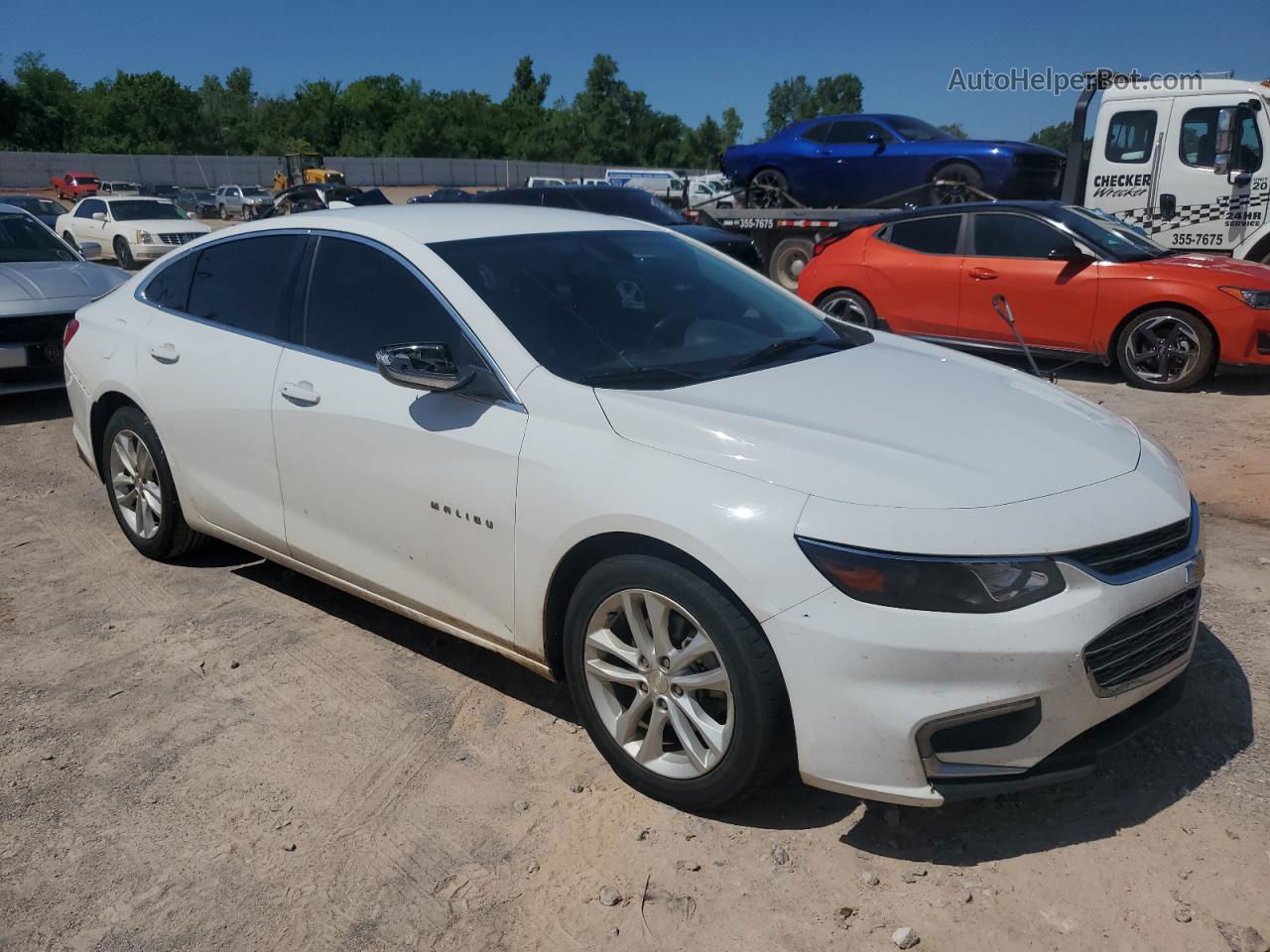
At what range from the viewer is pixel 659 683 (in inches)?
110

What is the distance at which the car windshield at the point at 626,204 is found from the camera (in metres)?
13.4

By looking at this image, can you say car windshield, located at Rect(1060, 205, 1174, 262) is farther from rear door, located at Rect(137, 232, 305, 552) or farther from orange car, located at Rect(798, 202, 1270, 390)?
rear door, located at Rect(137, 232, 305, 552)

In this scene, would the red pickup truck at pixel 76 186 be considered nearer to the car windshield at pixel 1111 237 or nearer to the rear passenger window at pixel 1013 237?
the rear passenger window at pixel 1013 237

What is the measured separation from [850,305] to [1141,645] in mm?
7517

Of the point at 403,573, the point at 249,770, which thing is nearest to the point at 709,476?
the point at 403,573

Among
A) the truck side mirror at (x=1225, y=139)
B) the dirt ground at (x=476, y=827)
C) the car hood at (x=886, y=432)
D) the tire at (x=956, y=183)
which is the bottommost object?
the dirt ground at (x=476, y=827)

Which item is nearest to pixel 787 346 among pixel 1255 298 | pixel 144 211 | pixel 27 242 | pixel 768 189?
pixel 1255 298

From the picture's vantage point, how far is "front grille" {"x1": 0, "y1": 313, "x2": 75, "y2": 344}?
23.8ft

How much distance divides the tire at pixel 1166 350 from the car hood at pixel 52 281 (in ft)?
26.6

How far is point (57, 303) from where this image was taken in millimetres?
7500

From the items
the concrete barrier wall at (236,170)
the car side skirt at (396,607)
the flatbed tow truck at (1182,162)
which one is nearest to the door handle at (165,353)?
the car side skirt at (396,607)

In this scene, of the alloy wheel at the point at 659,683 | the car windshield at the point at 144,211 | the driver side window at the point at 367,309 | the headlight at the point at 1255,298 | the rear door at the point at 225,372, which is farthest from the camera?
the car windshield at the point at 144,211

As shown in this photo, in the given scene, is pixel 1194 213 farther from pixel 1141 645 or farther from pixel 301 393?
pixel 301 393

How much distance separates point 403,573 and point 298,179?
2044 inches
